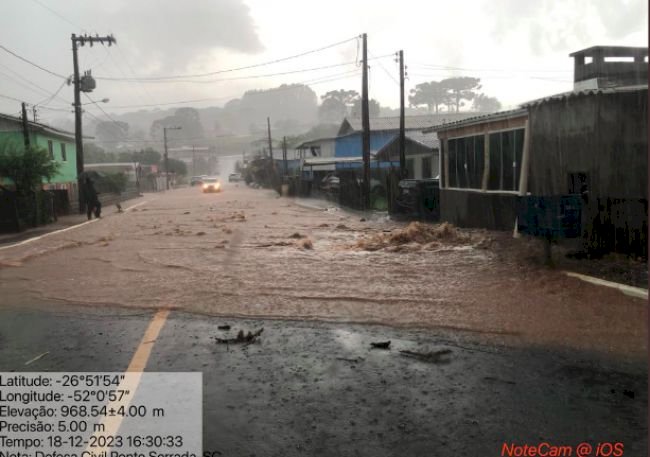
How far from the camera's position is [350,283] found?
30.2 ft

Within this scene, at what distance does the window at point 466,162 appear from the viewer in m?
15.4

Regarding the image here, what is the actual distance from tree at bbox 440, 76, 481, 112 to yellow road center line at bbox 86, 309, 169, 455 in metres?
115

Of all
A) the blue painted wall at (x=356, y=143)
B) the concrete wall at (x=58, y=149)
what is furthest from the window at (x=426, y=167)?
the concrete wall at (x=58, y=149)

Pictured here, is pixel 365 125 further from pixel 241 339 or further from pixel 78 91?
pixel 241 339

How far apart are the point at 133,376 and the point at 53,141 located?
34.7m

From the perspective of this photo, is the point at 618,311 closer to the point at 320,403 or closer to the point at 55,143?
the point at 320,403

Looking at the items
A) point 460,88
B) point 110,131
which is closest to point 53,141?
point 460,88

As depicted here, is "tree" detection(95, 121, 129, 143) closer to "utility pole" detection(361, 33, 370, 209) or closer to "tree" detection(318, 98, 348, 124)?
"tree" detection(318, 98, 348, 124)

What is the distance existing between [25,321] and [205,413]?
4.02 metres

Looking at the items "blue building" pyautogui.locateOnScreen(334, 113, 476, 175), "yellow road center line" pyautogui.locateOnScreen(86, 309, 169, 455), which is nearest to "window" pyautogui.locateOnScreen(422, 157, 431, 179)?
"blue building" pyautogui.locateOnScreen(334, 113, 476, 175)

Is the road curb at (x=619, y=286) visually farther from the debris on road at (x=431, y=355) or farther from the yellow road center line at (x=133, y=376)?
the yellow road center line at (x=133, y=376)

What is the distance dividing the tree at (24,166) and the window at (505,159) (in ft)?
50.6

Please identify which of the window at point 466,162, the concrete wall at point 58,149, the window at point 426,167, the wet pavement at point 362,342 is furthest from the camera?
the window at point 426,167

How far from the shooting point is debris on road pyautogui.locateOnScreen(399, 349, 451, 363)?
5.23m
